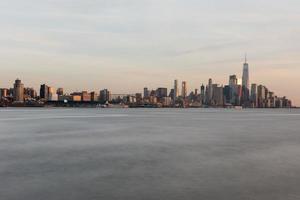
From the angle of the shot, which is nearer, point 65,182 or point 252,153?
point 65,182

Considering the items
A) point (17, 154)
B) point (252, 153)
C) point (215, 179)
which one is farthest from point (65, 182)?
point (252, 153)

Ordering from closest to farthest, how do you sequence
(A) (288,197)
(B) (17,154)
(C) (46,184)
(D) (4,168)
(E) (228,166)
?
(A) (288,197)
(C) (46,184)
(D) (4,168)
(E) (228,166)
(B) (17,154)

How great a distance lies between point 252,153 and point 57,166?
17113mm

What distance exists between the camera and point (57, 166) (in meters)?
26.6

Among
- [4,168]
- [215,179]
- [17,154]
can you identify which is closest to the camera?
[215,179]

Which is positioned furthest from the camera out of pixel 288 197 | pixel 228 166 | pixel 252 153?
pixel 252 153

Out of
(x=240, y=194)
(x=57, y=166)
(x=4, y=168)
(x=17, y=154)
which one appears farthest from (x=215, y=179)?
(x=17, y=154)

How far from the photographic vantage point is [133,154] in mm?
33281

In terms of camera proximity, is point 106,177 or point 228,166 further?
point 228,166

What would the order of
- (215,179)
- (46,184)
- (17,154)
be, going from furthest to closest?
(17,154)
(215,179)
(46,184)

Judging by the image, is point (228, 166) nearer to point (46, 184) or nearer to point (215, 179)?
point (215, 179)

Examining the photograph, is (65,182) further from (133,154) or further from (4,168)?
(133,154)

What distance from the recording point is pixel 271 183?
21312 mm

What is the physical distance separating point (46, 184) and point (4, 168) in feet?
20.3
